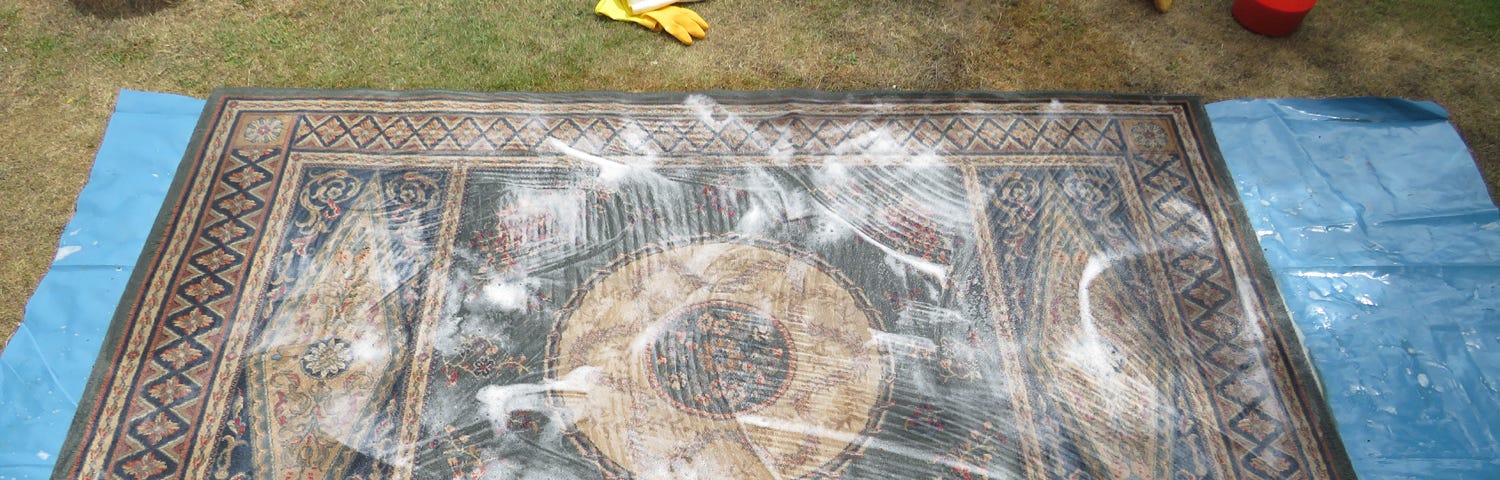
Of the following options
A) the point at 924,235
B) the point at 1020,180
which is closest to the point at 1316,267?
the point at 1020,180

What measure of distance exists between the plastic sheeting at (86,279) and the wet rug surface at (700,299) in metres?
0.07

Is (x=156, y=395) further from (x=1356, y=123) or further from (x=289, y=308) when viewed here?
(x=1356, y=123)

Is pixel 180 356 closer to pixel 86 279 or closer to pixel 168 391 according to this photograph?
pixel 168 391

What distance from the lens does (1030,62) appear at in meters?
2.99

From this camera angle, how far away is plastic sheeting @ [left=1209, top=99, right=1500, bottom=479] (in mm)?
2123

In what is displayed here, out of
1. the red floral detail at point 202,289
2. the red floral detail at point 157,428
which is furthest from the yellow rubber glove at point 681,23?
the red floral detail at point 157,428

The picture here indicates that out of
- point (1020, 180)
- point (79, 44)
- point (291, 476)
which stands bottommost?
point (291, 476)

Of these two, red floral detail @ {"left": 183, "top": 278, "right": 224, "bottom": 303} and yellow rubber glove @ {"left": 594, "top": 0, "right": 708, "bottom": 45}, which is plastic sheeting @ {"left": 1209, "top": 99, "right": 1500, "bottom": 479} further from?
red floral detail @ {"left": 183, "top": 278, "right": 224, "bottom": 303}

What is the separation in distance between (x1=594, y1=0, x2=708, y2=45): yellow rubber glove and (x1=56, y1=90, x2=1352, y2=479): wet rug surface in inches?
13.9

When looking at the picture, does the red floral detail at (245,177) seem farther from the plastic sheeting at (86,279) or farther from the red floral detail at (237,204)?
the plastic sheeting at (86,279)

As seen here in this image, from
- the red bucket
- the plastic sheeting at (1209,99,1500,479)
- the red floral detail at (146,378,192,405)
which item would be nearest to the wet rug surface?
the red floral detail at (146,378,192,405)

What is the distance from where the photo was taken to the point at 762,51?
298 centimetres

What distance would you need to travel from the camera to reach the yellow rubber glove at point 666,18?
118 inches

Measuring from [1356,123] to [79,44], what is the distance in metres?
4.19
